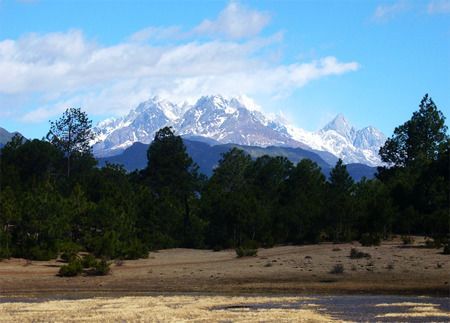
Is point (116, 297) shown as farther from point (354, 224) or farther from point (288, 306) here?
point (354, 224)

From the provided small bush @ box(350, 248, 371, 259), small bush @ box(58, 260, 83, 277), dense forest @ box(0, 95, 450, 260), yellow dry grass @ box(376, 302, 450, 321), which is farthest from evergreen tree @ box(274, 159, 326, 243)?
yellow dry grass @ box(376, 302, 450, 321)

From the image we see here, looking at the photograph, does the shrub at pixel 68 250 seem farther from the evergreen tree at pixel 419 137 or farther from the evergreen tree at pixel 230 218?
the evergreen tree at pixel 419 137

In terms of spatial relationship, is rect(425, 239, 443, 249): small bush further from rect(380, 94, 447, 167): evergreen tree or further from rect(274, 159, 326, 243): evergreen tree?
rect(380, 94, 447, 167): evergreen tree

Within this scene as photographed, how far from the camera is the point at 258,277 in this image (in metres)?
41.5

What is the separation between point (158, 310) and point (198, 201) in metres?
59.8

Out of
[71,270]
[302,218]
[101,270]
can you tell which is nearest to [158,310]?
[101,270]

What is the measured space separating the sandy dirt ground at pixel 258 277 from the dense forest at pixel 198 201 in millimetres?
4509

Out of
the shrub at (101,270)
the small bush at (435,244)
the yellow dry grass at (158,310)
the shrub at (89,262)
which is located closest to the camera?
the yellow dry grass at (158,310)

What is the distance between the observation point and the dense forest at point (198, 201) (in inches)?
2190

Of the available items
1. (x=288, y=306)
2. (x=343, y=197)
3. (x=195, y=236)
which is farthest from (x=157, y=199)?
(x=288, y=306)

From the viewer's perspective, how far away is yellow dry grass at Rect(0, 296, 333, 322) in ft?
86.3

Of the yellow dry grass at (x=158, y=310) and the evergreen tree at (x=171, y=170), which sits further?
the evergreen tree at (x=171, y=170)

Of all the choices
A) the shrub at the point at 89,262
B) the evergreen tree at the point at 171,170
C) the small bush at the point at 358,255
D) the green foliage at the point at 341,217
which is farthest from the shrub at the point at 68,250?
the evergreen tree at the point at 171,170

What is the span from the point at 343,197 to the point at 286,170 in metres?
30.2
